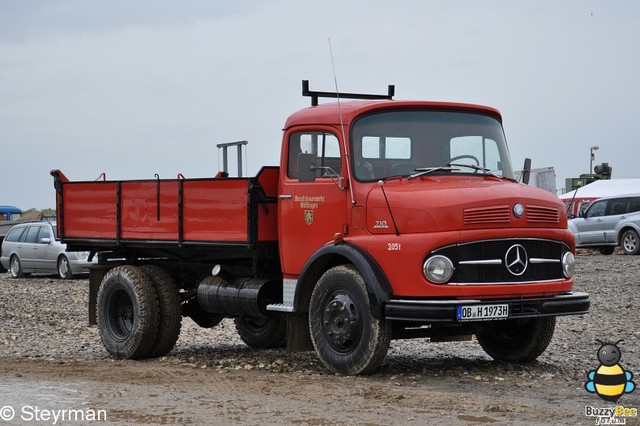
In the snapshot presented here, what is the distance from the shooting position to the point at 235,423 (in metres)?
7.88

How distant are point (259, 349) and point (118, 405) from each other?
4877mm

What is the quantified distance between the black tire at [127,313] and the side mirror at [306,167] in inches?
112

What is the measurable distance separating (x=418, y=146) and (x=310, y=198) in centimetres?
114

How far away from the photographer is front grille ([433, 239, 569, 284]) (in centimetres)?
977

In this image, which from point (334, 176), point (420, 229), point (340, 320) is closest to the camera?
point (420, 229)

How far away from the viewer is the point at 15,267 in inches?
1200

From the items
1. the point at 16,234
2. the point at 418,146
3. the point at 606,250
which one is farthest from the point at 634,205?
the point at 418,146

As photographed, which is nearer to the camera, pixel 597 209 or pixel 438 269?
pixel 438 269

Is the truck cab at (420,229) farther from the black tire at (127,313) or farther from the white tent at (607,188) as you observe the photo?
the white tent at (607,188)

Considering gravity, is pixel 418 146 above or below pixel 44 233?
above

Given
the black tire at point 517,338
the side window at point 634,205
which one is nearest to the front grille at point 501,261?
the black tire at point 517,338

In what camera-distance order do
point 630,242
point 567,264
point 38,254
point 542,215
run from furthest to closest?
point 630,242
point 38,254
point 567,264
point 542,215

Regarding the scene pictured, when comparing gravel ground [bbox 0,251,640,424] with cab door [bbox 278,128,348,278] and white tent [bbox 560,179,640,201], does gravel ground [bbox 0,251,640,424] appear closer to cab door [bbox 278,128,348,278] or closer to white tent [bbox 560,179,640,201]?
cab door [bbox 278,128,348,278]

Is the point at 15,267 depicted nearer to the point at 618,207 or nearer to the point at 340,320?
the point at 618,207
